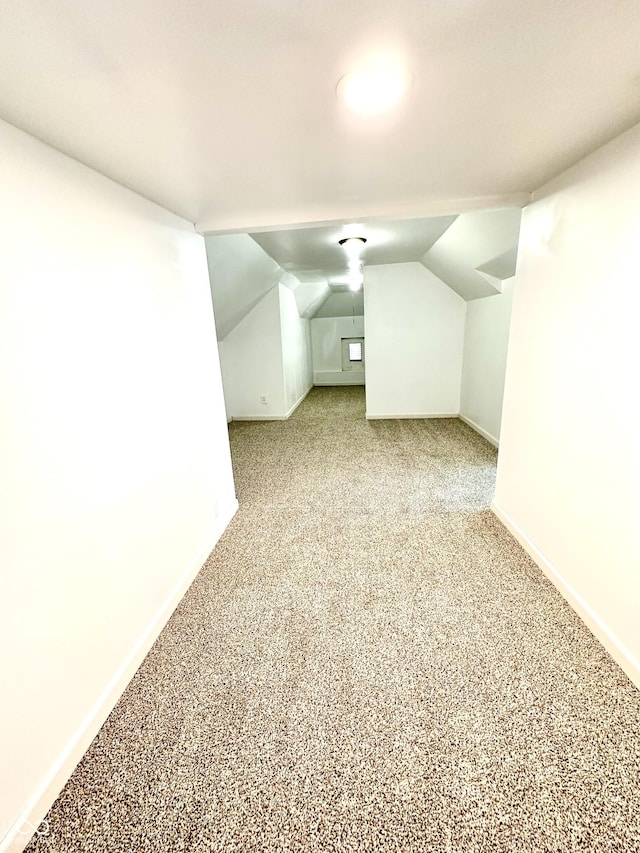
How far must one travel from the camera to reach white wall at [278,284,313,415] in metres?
4.90

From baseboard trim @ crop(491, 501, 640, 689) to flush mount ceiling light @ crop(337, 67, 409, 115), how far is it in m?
1.94

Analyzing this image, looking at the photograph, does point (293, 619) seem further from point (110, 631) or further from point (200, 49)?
point (200, 49)

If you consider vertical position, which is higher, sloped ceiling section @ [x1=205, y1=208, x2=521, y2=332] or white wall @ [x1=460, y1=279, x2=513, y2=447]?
sloped ceiling section @ [x1=205, y1=208, x2=521, y2=332]

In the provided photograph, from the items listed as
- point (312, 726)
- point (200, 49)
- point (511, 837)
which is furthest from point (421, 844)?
point (200, 49)

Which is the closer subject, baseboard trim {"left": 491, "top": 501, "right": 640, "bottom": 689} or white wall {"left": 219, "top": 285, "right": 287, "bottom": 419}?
baseboard trim {"left": 491, "top": 501, "right": 640, "bottom": 689}

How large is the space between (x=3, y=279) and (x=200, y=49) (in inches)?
28.8

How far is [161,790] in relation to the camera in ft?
3.17

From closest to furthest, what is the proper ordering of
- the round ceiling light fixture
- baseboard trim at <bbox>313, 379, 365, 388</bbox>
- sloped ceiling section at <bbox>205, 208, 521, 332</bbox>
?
sloped ceiling section at <bbox>205, 208, 521, 332</bbox>, the round ceiling light fixture, baseboard trim at <bbox>313, 379, 365, 388</bbox>

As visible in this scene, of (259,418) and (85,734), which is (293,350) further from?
(85,734)

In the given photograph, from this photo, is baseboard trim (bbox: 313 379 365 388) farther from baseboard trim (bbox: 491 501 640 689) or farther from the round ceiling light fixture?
baseboard trim (bbox: 491 501 640 689)

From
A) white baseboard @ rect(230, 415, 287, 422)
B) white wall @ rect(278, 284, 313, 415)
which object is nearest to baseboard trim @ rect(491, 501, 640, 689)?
white baseboard @ rect(230, 415, 287, 422)

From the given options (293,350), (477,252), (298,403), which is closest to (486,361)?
(477,252)

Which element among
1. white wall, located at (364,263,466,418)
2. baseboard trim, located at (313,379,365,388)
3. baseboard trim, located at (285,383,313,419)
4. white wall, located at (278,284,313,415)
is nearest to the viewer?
white wall, located at (364,263,466,418)

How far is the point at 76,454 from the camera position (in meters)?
1.08
